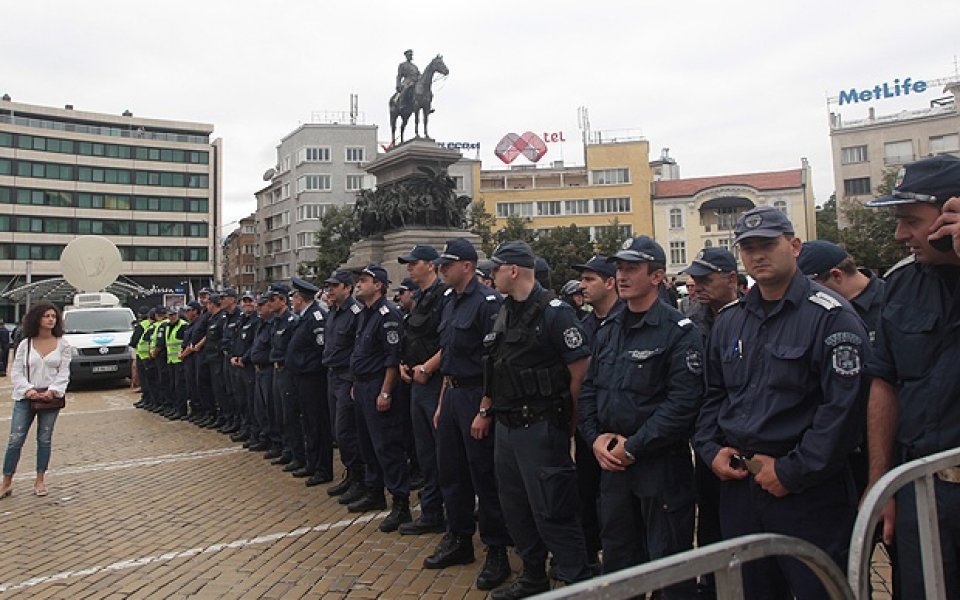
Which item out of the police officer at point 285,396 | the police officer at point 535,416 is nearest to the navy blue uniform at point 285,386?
the police officer at point 285,396

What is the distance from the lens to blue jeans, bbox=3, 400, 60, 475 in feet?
21.4

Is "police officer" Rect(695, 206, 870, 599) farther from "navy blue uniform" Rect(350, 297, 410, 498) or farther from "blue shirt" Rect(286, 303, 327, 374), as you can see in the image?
"blue shirt" Rect(286, 303, 327, 374)

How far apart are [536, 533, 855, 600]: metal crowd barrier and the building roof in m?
57.8

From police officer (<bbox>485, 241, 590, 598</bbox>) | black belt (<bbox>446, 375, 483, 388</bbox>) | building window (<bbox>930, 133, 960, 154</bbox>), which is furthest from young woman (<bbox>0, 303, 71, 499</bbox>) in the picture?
building window (<bbox>930, 133, 960, 154</bbox>)

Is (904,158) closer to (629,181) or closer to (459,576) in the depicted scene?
(629,181)

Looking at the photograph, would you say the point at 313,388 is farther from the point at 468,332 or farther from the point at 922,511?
the point at 922,511

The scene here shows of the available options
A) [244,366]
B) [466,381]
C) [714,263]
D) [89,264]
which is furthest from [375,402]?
[89,264]

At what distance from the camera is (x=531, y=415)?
381 cm

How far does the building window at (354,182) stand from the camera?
59831 mm

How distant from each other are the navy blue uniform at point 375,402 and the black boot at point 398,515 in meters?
0.04

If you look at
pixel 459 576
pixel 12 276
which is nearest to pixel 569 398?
pixel 459 576

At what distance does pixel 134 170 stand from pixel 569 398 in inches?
2712

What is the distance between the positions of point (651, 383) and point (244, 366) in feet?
22.2

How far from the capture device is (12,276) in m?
57.6
